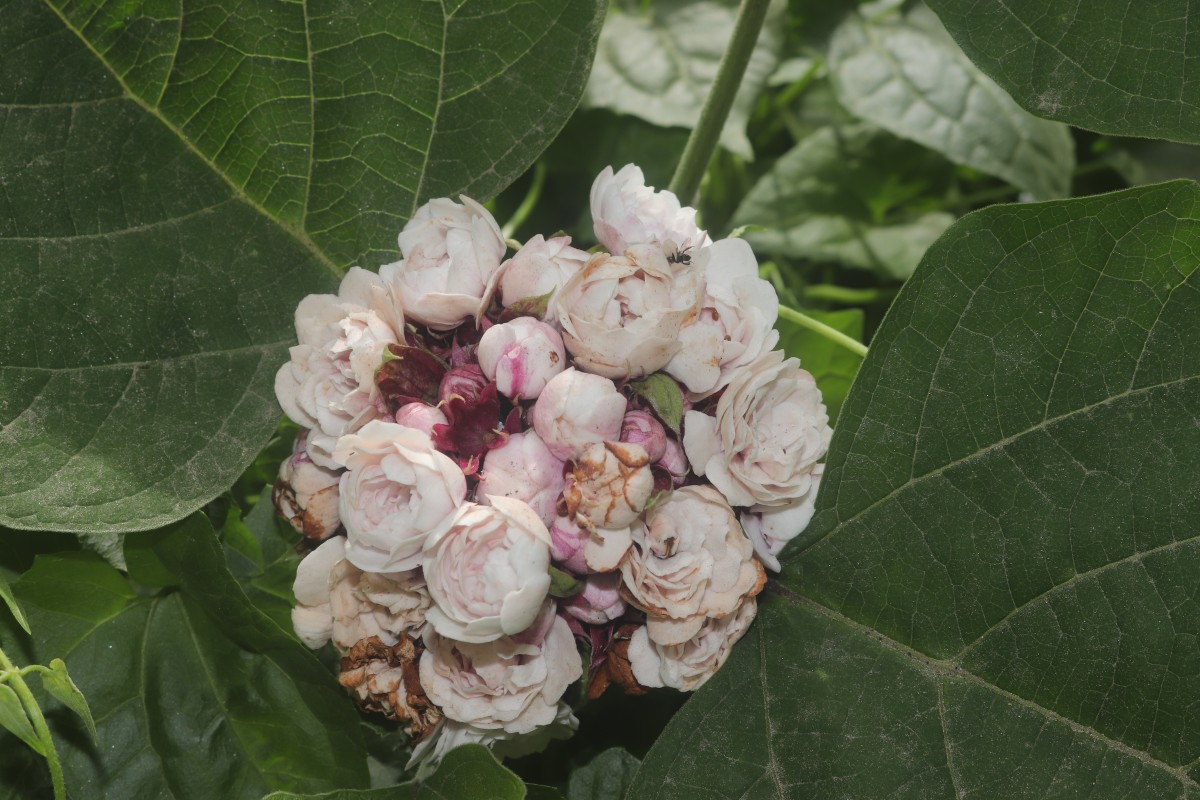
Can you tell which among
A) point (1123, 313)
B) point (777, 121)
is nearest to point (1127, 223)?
point (1123, 313)

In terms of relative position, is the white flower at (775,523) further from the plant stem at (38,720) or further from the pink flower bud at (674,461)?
the plant stem at (38,720)

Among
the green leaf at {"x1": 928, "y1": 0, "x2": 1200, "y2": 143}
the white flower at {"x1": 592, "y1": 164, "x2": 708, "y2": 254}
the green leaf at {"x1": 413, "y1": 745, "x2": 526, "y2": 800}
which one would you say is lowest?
the green leaf at {"x1": 413, "y1": 745, "x2": 526, "y2": 800}

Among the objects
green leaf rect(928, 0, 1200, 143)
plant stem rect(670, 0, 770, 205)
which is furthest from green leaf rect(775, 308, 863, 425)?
green leaf rect(928, 0, 1200, 143)

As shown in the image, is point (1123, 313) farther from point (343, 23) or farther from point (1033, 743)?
point (343, 23)

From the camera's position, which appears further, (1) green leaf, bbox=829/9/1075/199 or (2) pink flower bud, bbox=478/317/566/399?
(1) green leaf, bbox=829/9/1075/199

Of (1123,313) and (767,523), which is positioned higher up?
(1123,313)

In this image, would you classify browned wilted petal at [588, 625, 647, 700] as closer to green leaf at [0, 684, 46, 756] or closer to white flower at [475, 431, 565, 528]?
white flower at [475, 431, 565, 528]

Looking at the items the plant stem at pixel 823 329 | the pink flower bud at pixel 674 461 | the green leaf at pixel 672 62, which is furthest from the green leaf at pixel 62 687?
the green leaf at pixel 672 62
